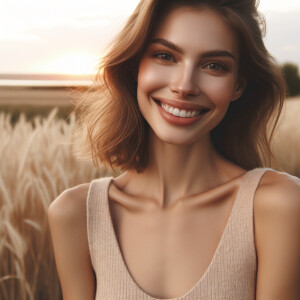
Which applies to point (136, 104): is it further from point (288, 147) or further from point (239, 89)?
point (288, 147)

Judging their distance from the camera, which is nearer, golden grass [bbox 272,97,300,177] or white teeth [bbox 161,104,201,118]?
white teeth [bbox 161,104,201,118]

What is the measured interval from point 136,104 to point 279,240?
50 centimetres

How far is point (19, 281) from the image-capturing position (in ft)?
6.88

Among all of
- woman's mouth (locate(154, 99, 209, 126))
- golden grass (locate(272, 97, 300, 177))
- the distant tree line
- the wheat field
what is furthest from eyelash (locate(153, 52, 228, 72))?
the distant tree line

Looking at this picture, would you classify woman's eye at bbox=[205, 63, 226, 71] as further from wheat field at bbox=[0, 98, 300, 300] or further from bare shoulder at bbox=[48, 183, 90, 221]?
wheat field at bbox=[0, 98, 300, 300]

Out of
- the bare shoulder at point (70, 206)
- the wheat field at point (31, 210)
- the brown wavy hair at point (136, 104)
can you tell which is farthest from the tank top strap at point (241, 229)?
the wheat field at point (31, 210)

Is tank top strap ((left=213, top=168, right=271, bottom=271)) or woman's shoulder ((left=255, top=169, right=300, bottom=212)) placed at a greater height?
woman's shoulder ((left=255, top=169, right=300, bottom=212))

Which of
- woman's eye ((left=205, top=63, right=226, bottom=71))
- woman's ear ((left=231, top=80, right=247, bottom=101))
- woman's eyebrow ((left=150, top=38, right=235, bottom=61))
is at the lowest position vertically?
woman's ear ((left=231, top=80, right=247, bottom=101))

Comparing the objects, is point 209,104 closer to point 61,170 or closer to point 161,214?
point 161,214

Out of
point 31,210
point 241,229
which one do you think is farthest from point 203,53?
point 31,210

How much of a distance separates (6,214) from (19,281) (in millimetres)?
271

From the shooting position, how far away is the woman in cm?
132

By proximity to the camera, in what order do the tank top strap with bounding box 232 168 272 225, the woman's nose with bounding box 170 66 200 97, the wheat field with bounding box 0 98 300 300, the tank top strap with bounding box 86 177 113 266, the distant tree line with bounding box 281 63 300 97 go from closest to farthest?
the woman's nose with bounding box 170 66 200 97
the tank top strap with bounding box 232 168 272 225
the tank top strap with bounding box 86 177 113 266
the wheat field with bounding box 0 98 300 300
the distant tree line with bounding box 281 63 300 97

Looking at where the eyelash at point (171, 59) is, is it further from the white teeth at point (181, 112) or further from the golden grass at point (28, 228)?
the golden grass at point (28, 228)
